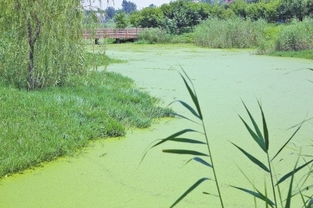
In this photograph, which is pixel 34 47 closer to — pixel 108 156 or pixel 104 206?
pixel 108 156

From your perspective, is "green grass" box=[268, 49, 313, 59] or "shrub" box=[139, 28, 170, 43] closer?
"green grass" box=[268, 49, 313, 59]

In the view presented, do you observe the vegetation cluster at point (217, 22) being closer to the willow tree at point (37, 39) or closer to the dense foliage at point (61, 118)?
the willow tree at point (37, 39)

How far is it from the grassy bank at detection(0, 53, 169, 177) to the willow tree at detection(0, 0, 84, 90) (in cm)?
25

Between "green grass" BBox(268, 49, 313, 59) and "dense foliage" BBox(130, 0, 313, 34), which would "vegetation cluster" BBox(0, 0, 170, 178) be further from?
"dense foliage" BBox(130, 0, 313, 34)

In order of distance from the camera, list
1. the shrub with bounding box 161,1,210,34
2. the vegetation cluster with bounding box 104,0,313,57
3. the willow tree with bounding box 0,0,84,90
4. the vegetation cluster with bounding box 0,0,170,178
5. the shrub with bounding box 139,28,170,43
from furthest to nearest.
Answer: the shrub with bounding box 161,1,210,34 < the shrub with bounding box 139,28,170,43 < the vegetation cluster with bounding box 104,0,313,57 < the willow tree with bounding box 0,0,84,90 < the vegetation cluster with bounding box 0,0,170,178

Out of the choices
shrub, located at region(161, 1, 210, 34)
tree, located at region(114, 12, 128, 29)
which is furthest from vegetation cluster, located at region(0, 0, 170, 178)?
tree, located at region(114, 12, 128, 29)

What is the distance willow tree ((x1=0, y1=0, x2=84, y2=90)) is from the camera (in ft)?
15.6

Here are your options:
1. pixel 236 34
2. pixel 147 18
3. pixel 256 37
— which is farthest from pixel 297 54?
pixel 147 18

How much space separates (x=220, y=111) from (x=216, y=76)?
2.86m

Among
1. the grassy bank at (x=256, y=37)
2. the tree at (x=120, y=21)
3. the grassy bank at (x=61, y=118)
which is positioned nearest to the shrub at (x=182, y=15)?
the tree at (x=120, y=21)

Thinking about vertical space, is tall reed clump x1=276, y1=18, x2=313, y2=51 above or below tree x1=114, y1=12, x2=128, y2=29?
below

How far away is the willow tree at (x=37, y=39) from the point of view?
187 inches

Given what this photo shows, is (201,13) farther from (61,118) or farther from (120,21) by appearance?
(61,118)

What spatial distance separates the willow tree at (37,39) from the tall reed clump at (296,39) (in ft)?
28.8
